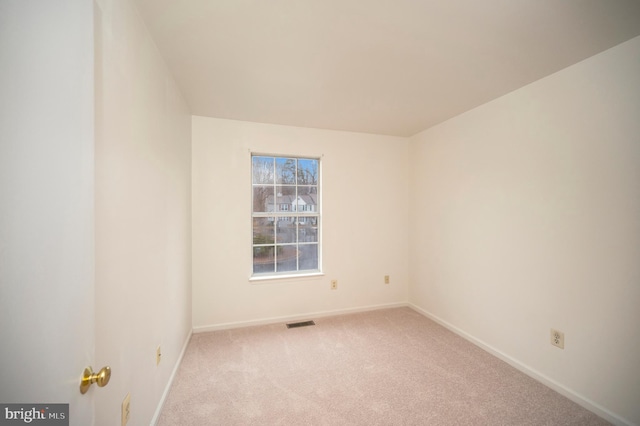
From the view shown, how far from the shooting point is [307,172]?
10.8ft

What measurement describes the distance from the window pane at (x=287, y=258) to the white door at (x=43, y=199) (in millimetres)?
2570

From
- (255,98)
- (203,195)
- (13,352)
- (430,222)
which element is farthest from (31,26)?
(430,222)

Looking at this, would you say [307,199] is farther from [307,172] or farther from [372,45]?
[372,45]

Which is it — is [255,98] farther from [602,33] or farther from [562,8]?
[602,33]

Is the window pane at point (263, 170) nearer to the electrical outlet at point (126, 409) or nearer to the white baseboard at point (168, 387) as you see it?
the white baseboard at point (168, 387)

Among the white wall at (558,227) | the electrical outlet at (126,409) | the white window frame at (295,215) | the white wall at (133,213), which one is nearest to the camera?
the white wall at (133,213)

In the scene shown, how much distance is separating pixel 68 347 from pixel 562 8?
2.47m

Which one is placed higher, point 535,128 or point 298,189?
point 535,128

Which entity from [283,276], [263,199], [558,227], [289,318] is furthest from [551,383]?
[263,199]

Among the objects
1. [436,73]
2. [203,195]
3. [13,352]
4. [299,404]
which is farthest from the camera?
[203,195]

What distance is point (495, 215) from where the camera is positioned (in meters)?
2.38

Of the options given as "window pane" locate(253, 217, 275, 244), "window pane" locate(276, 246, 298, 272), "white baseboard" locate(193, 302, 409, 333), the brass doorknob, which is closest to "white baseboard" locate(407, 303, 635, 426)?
"white baseboard" locate(193, 302, 409, 333)

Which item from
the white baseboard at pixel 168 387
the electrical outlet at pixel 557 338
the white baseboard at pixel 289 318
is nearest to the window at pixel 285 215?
the white baseboard at pixel 289 318

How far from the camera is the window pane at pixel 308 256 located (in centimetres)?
330
